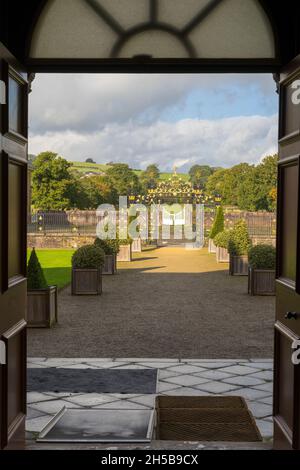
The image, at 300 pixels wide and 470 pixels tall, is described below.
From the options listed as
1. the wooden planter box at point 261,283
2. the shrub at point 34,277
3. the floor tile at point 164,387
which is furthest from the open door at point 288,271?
the wooden planter box at point 261,283

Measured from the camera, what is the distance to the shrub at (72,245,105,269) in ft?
47.8

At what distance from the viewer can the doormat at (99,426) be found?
5.09 m

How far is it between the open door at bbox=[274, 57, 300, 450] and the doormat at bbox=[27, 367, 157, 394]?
2.12m

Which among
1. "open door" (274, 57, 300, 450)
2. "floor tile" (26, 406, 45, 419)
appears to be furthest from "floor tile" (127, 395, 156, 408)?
"open door" (274, 57, 300, 450)

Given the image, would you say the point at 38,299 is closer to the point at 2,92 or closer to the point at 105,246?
the point at 2,92

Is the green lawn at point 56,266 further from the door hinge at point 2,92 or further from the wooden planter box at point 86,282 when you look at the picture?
the door hinge at point 2,92

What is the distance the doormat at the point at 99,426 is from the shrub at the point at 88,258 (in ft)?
28.5

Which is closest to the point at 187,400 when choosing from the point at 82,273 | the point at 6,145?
the point at 6,145

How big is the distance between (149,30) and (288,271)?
2202 mm

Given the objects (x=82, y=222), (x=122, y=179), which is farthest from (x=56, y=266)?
(x=122, y=179)

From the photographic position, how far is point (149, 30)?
5.05 meters

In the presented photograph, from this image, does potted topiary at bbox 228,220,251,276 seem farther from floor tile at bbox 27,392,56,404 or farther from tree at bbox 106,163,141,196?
tree at bbox 106,163,141,196

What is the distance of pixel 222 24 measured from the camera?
5051mm

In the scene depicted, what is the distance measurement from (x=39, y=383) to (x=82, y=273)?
7921 millimetres
